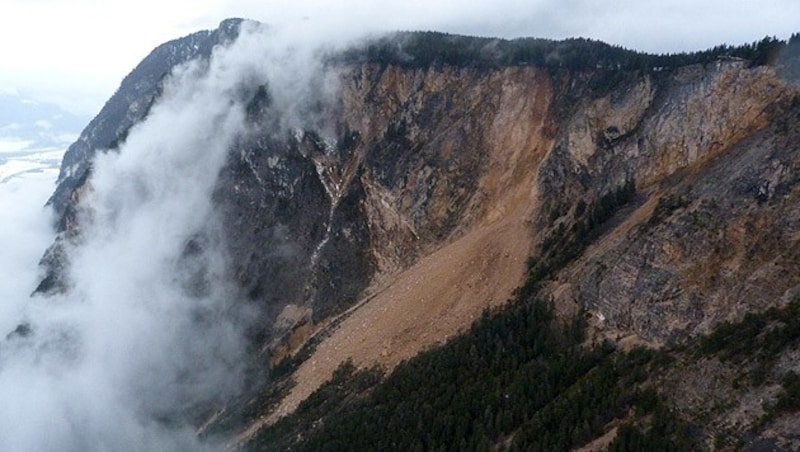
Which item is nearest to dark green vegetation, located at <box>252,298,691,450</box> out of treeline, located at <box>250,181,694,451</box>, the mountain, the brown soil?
treeline, located at <box>250,181,694,451</box>

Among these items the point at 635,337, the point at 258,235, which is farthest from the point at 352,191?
the point at 635,337

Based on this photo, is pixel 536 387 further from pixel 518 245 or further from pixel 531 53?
pixel 531 53

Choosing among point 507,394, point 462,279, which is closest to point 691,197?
point 507,394

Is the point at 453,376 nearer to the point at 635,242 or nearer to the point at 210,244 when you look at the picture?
the point at 635,242

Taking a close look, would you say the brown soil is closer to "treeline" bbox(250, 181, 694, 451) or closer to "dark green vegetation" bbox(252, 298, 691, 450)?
"treeline" bbox(250, 181, 694, 451)

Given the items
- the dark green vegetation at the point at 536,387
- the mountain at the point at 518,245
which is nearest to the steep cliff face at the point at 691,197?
the mountain at the point at 518,245

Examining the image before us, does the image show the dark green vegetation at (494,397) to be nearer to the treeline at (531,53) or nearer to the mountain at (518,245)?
the mountain at (518,245)
